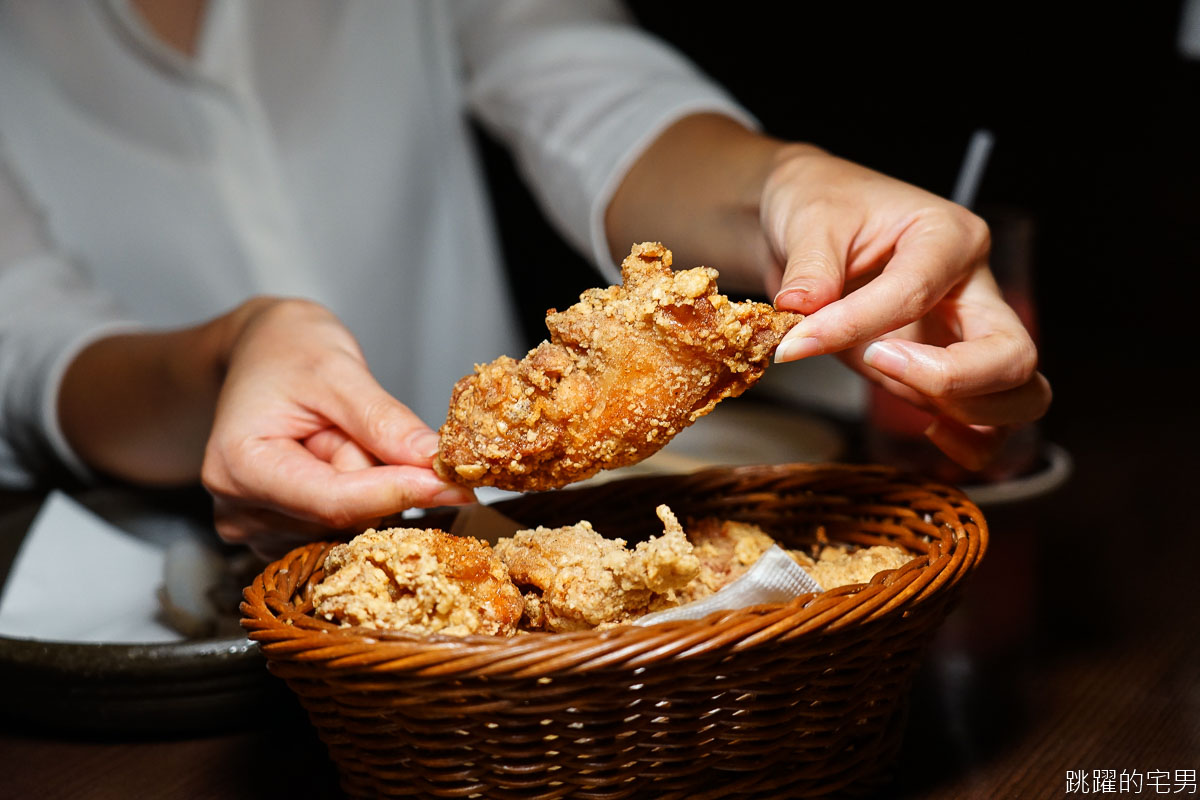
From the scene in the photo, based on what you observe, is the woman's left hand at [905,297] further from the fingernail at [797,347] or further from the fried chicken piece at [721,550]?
the fried chicken piece at [721,550]

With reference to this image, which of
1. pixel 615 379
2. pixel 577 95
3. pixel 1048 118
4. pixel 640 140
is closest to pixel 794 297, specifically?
pixel 615 379

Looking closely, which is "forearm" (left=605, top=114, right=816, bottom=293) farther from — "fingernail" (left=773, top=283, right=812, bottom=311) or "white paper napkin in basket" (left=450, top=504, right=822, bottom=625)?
"white paper napkin in basket" (left=450, top=504, right=822, bottom=625)

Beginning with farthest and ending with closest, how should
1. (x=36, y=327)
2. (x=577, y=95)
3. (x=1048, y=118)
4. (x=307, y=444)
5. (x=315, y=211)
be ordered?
(x=1048, y=118), (x=315, y=211), (x=577, y=95), (x=36, y=327), (x=307, y=444)

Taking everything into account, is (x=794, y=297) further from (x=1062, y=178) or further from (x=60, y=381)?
(x=1062, y=178)

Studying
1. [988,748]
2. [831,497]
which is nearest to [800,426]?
[831,497]

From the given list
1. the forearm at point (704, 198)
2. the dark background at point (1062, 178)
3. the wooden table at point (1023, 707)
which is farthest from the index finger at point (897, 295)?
the dark background at point (1062, 178)

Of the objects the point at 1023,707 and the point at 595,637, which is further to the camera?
the point at 1023,707
